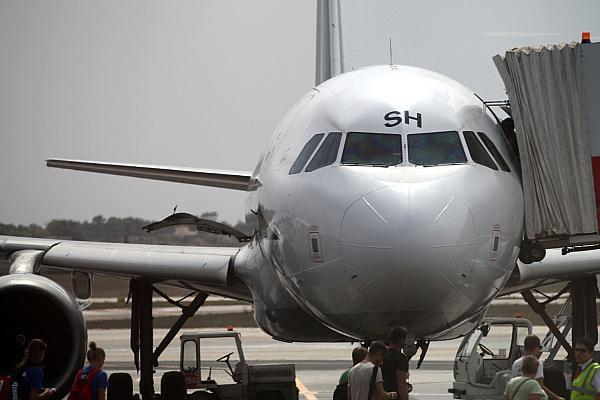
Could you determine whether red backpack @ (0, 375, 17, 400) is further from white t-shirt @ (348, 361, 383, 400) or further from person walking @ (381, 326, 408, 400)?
person walking @ (381, 326, 408, 400)

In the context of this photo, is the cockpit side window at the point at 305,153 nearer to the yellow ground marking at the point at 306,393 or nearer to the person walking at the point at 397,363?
the person walking at the point at 397,363

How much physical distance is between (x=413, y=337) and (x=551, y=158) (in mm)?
2217

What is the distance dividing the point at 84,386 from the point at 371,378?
3208 mm

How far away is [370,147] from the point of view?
11336 millimetres

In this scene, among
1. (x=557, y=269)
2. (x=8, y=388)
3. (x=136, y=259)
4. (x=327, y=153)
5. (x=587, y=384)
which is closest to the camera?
(x=587, y=384)

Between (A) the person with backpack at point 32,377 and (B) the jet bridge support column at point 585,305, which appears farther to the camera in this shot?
(B) the jet bridge support column at point 585,305

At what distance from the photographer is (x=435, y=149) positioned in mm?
11320

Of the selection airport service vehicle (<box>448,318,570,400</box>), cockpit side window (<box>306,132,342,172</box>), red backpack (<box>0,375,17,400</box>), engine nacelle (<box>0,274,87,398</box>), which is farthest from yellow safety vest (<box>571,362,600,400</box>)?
engine nacelle (<box>0,274,87,398</box>)

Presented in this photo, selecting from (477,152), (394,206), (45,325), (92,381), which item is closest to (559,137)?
(477,152)

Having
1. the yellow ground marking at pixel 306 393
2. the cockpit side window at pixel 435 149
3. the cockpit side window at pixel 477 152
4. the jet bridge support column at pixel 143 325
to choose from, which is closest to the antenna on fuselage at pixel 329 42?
the yellow ground marking at pixel 306 393

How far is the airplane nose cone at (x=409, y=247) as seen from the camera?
1026 cm

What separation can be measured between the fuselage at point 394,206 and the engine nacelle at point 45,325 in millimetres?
2704

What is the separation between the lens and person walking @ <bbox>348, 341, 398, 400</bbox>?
33.8 feet

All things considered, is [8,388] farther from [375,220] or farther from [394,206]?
[394,206]
